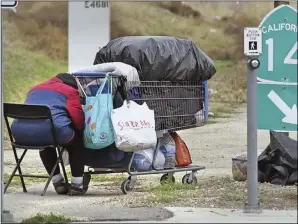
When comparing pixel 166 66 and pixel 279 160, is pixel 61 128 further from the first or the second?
pixel 279 160

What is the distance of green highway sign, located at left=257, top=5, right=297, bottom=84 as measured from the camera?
7102mm

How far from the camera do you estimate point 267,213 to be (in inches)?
290

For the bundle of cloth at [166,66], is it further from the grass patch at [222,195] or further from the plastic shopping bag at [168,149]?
the grass patch at [222,195]

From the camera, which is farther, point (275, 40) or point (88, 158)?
point (88, 158)

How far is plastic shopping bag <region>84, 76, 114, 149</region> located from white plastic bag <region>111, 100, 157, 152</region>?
0.28ft

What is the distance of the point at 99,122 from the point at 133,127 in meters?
0.35

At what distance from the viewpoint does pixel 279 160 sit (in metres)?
7.89

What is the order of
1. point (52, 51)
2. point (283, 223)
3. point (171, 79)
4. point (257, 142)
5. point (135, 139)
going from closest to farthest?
point (283, 223)
point (257, 142)
point (135, 139)
point (171, 79)
point (52, 51)

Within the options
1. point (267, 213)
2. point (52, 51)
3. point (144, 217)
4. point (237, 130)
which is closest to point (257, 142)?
point (267, 213)

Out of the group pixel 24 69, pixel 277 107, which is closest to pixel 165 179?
pixel 277 107

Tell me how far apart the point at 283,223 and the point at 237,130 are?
2.51 m

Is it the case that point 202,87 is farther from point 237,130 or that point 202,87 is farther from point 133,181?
point 133,181

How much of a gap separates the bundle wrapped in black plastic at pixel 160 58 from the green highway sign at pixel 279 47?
6.54 feet

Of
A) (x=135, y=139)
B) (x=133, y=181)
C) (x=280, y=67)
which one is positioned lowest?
Answer: (x=133, y=181)
